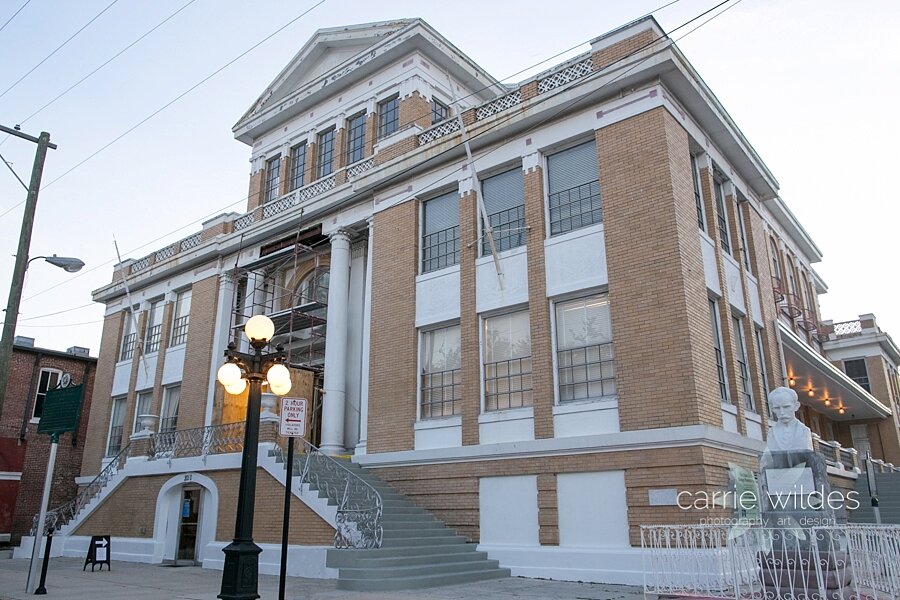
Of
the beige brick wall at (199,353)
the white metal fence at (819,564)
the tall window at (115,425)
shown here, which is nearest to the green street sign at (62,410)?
the beige brick wall at (199,353)

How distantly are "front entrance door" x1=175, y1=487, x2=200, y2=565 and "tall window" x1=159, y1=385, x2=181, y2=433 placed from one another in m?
5.94

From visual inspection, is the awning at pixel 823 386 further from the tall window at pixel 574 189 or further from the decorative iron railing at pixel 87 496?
the decorative iron railing at pixel 87 496

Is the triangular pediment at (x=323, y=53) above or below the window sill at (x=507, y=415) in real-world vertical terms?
above

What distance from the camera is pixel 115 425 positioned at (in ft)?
91.1

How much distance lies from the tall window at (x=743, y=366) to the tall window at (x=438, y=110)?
457 inches

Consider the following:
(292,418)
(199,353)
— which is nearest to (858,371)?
(199,353)

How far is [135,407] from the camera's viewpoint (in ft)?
88.2

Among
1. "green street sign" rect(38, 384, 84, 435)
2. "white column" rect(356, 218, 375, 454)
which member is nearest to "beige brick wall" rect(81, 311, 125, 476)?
"white column" rect(356, 218, 375, 454)

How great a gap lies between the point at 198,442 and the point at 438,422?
712 cm

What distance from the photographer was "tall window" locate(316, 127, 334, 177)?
24312 mm

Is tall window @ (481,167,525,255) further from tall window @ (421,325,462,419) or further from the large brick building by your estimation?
tall window @ (421,325,462,419)

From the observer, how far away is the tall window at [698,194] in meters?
16.3

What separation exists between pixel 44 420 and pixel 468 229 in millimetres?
10533

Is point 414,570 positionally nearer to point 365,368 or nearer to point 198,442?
point 365,368
